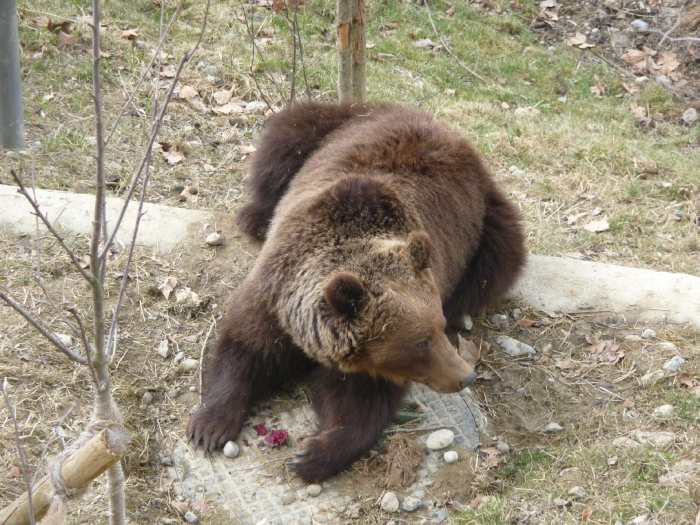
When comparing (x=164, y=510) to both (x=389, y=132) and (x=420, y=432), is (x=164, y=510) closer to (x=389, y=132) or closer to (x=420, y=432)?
(x=420, y=432)

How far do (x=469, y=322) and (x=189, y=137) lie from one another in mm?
3156

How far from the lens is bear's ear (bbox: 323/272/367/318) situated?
4.07 metres

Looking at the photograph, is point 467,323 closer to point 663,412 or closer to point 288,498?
point 663,412

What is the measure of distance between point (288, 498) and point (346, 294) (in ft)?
3.78

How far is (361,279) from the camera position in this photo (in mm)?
4277

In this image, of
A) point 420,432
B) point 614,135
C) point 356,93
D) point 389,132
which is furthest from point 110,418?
point 614,135

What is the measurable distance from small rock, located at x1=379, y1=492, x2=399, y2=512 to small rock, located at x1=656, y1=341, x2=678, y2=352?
76.8 inches

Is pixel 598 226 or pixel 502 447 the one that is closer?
pixel 502 447

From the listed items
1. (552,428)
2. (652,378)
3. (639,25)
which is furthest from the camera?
(639,25)

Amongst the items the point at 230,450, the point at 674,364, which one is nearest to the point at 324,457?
the point at 230,450

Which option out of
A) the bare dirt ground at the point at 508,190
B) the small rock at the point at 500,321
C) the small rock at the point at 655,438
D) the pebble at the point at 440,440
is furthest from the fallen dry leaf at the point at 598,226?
the pebble at the point at 440,440

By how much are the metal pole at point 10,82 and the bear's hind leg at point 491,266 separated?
3.49m

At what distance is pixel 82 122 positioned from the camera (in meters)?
7.47

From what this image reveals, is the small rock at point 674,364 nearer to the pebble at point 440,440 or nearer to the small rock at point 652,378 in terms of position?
the small rock at point 652,378
